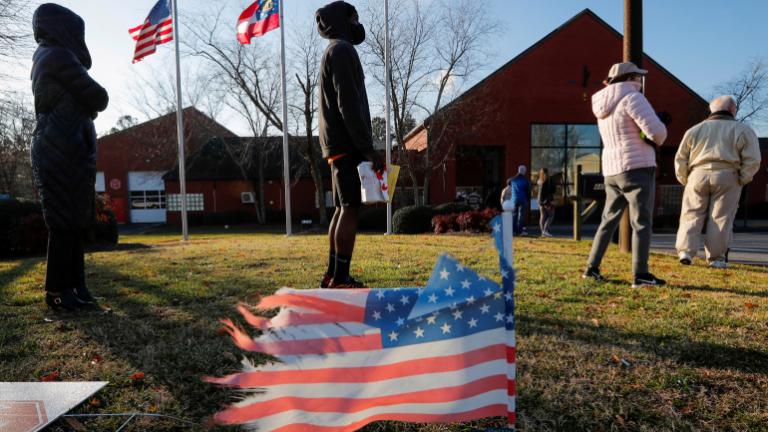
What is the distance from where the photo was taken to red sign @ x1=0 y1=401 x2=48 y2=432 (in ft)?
5.91

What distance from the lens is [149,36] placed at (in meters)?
13.5

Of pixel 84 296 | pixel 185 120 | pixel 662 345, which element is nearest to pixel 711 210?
pixel 662 345

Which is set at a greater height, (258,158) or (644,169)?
(258,158)

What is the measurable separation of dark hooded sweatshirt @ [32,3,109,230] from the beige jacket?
6584mm

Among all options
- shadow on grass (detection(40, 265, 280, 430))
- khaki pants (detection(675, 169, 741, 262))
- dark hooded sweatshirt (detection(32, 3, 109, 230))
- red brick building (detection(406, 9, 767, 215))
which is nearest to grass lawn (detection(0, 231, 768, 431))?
shadow on grass (detection(40, 265, 280, 430))

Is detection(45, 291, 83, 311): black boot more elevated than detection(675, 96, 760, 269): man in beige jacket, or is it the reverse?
detection(675, 96, 760, 269): man in beige jacket

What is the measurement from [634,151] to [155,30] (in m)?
14.1

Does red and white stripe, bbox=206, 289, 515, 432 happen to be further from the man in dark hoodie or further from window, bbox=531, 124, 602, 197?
window, bbox=531, 124, 602, 197

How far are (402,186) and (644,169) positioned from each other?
65.4 ft

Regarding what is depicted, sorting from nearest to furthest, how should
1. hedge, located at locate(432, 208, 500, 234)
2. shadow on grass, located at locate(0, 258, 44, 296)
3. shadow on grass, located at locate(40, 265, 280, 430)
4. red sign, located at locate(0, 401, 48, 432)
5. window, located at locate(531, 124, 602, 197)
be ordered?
red sign, located at locate(0, 401, 48, 432), shadow on grass, located at locate(40, 265, 280, 430), shadow on grass, located at locate(0, 258, 44, 296), hedge, located at locate(432, 208, 500, 234), window, located at locate(531, 124, 602, 197)

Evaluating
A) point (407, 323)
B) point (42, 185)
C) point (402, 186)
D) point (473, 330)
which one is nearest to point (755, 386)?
point (473, 330)

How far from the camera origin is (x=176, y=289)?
431 centimetres

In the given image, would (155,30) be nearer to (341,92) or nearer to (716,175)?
(341,92)

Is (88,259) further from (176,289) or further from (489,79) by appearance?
(489,79)
